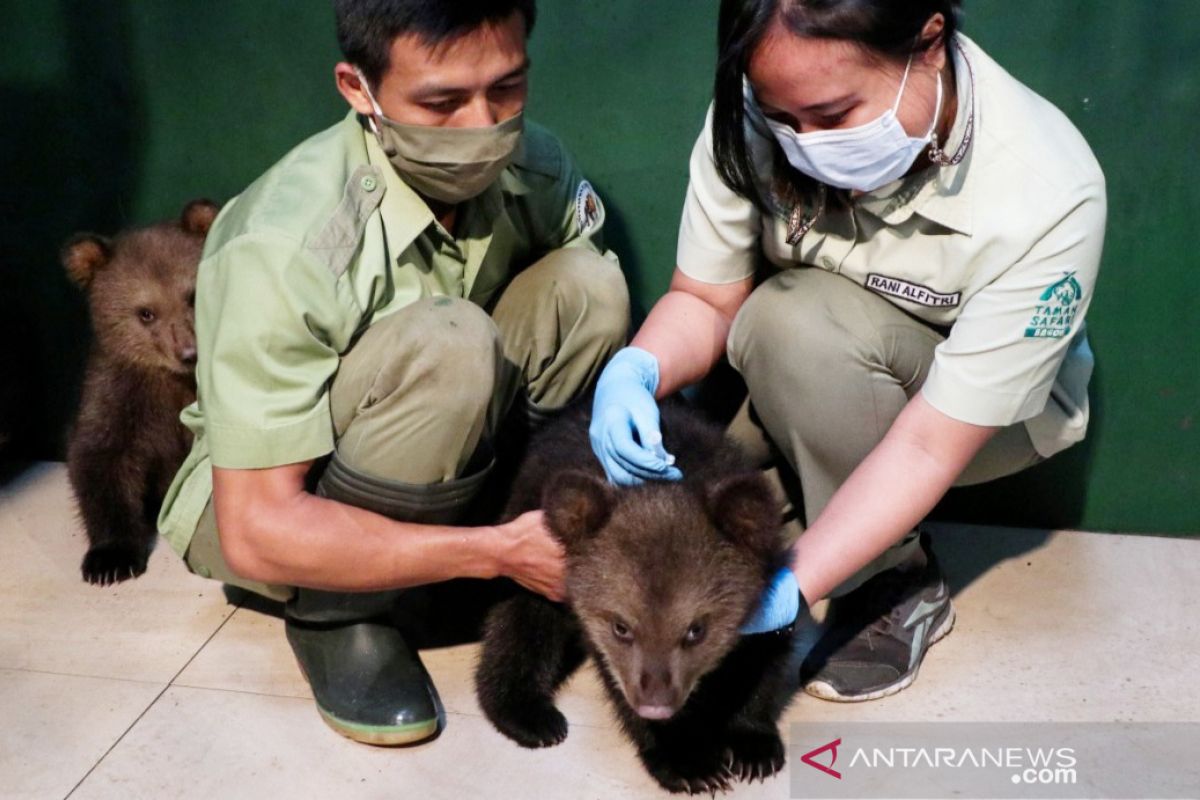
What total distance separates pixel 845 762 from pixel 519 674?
2.76 feet

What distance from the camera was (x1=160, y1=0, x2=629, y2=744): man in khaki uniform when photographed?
9.31 feet

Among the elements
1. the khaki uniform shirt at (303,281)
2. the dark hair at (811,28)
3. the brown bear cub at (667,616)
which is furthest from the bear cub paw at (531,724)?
the dark hair at (811,28)

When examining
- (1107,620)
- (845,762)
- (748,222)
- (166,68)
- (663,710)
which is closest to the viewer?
(663,710)

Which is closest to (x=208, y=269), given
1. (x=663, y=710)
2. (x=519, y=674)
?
(x=519, y=674)

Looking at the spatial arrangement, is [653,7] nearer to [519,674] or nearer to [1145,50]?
[1145,50]

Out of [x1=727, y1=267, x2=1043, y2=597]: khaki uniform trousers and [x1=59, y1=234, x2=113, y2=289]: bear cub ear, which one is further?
[x1=59, y1=234, x2=113, y2=289]: bear cub ear

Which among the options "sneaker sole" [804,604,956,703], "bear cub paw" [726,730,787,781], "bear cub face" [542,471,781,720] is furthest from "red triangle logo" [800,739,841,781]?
"bear cub face" [542,471,781,720]

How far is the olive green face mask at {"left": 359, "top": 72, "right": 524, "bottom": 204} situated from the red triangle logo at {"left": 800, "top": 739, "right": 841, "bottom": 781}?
162 cm

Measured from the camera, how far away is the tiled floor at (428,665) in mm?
2996

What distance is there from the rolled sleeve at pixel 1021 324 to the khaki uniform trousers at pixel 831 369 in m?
0.27

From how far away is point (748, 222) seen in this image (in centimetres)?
325

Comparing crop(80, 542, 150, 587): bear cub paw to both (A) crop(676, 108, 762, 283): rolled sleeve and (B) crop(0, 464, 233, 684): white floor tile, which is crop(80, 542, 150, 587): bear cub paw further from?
(A) crop(676, 108, 762, 283): rolled sleeve

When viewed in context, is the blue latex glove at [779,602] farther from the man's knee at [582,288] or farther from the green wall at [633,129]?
the green wall at [633,129]

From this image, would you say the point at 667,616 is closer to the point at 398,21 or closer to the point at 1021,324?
the point at 1021,324
